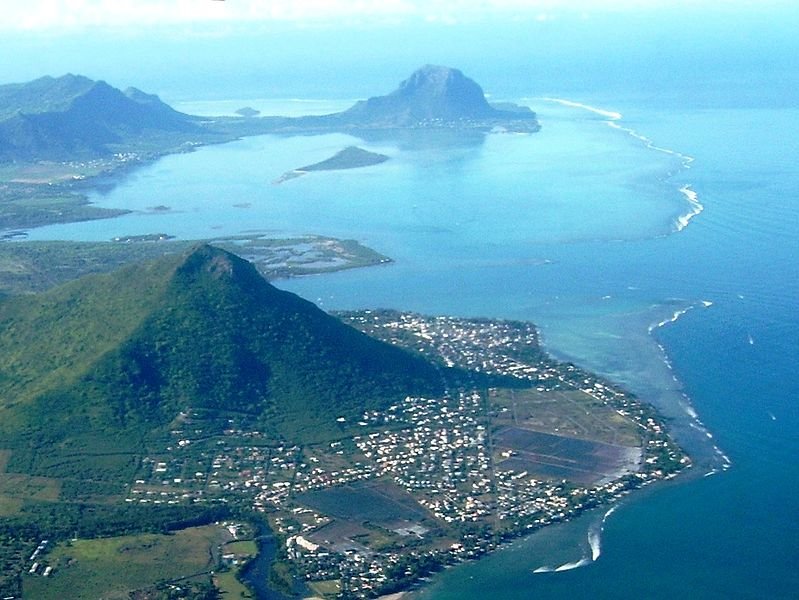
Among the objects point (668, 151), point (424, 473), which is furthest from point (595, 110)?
point (424, 473)

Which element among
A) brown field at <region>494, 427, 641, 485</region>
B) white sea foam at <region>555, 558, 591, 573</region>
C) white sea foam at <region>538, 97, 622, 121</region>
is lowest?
white sea foam at <region>555, 558, 591, 573</region>

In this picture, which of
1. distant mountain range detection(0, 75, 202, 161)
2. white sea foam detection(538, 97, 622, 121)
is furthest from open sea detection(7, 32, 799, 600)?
distant mountain range detection(0, 75, 202, 161)

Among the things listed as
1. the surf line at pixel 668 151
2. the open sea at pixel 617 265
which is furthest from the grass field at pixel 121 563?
the surf line at pixel 668 151

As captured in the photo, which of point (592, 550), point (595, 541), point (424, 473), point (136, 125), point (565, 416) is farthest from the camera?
point (136, 125)

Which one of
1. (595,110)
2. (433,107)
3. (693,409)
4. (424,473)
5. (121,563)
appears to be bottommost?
(121,563)

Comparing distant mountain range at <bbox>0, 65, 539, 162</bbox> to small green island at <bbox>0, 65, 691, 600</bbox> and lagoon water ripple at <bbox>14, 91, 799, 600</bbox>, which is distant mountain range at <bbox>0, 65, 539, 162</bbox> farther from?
small green island at <bbox>0, 65, 691, 600</bbox>

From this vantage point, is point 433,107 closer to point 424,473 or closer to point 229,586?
point 424,473

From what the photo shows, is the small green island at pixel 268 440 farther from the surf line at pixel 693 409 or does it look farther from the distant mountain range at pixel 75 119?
the distant mountain range at pixel 75 119
